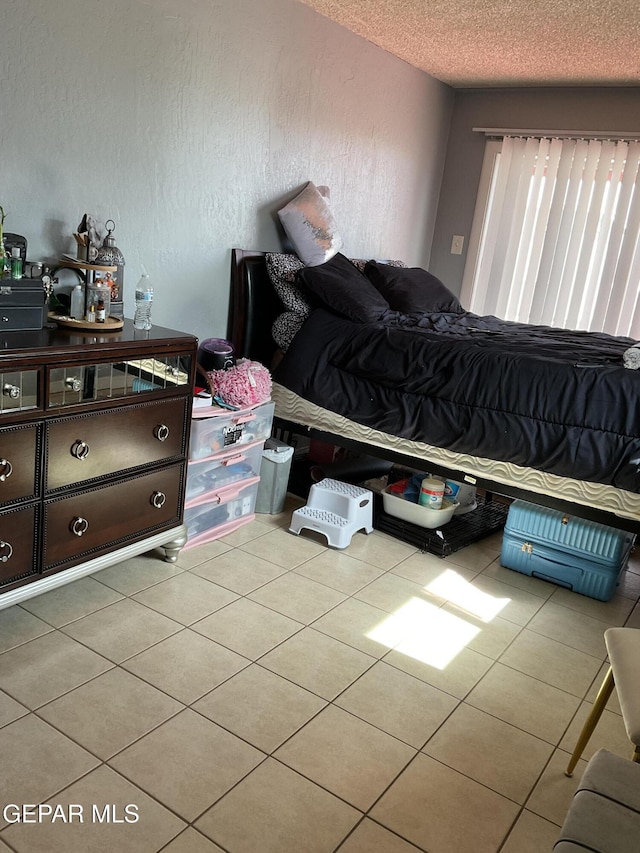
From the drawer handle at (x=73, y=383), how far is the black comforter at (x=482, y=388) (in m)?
1.30

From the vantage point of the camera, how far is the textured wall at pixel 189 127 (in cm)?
240

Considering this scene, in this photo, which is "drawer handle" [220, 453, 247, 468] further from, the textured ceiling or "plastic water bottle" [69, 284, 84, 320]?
Result: the textured ceiling

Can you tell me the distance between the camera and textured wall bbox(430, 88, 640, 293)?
412 cm

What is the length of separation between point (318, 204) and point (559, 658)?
91.8 inches

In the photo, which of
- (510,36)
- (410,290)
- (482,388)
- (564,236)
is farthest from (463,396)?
(564,236)

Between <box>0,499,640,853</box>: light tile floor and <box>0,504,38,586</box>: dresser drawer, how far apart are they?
7.8 inches

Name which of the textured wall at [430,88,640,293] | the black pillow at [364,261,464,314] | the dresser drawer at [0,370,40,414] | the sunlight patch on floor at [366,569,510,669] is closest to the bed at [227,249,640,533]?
the black pillow at [364,261,464,314]

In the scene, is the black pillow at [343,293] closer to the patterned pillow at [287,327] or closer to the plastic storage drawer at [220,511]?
the patterned pillow at [287,327]

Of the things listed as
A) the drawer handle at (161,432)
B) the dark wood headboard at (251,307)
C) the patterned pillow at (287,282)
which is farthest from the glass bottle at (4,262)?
the patterned pillow at (287,282)

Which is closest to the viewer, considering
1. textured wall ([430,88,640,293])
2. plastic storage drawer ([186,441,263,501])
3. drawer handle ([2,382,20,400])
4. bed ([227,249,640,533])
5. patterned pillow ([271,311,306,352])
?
drawer handle ([2,382,20,400])

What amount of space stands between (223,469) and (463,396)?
1.04 m

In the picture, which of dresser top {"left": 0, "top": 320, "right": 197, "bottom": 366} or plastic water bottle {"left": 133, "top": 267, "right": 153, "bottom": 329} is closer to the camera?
dresser top {"left": 0, "top": 320, "right": 197, "bottom": 366}

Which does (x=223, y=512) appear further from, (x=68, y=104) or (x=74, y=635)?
(x=68, y=104)

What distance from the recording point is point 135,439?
2.42 m
